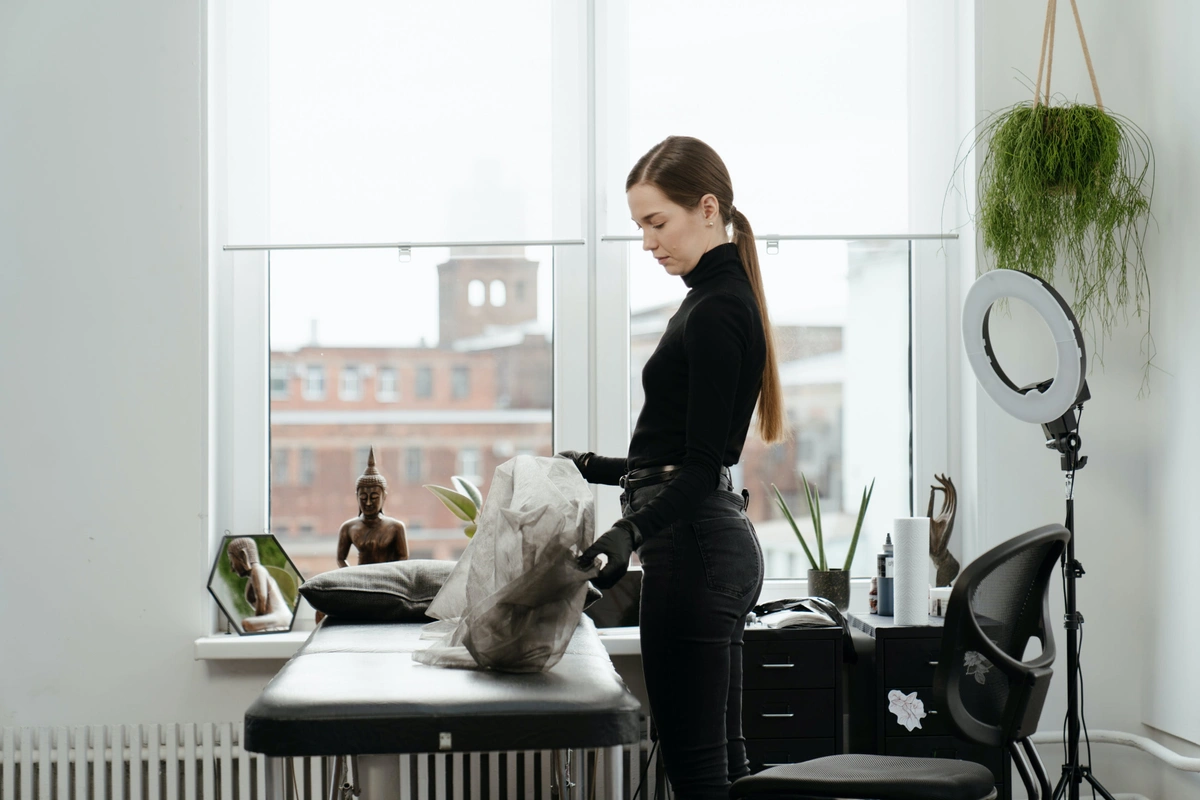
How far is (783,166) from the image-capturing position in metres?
2.79

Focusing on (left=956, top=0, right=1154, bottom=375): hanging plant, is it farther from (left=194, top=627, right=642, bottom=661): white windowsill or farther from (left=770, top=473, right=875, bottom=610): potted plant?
(left=194, top=627, right=642, bottom=661): white windowsill

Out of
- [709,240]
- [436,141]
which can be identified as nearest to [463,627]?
[709,240]

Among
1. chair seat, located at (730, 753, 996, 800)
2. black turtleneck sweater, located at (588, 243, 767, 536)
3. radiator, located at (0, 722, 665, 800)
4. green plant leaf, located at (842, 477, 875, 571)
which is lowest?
radiator, located at (0, 722, 665, 800)

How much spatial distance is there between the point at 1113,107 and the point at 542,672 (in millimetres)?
2167

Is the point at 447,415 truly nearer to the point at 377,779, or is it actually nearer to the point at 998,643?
the point at 377,779

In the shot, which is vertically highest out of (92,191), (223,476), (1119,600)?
(92,191)

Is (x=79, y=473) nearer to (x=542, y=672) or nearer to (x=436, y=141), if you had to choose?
(x=436, y=141)

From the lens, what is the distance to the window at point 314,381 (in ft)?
9.29

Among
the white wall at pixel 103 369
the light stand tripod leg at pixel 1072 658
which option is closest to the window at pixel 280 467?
the white wall at pixel 103 369

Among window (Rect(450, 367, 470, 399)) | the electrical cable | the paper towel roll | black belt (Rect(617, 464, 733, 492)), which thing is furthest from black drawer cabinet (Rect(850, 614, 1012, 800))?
window (Rect(450, 367, 470, 399))

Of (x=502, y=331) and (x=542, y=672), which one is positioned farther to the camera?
(x=502, y=331)

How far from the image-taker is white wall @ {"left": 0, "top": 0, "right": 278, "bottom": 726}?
2.56 metres

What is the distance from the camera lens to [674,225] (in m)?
1.69

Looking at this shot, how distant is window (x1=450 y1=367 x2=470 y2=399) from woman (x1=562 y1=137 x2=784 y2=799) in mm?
1199
